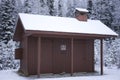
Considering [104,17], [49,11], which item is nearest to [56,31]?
[104,17]

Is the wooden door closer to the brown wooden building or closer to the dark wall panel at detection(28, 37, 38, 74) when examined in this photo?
the brown wooden building

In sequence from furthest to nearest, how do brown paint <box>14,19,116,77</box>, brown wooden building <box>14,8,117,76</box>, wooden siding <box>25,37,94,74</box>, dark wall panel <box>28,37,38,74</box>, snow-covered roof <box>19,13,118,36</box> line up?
wooden siding <box>25,37,94,74</box>
dark wall panel <box>28,37,38,74</box>
brown paint <box>14,19,116,77</box>
brown wooden building <box>14,8,117,76</box>
snow-covered roof <box>19,13,118,36</box>

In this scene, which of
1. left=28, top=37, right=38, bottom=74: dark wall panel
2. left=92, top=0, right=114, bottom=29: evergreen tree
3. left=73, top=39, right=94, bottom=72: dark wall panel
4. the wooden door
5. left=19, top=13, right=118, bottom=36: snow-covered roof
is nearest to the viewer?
left=19, top=13, right=118, bottom=36: snow-covered roof

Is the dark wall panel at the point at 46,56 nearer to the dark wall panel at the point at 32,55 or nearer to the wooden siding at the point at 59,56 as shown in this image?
the wooden siding at the point at 59,56

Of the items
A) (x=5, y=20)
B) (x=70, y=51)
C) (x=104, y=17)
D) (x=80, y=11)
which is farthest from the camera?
(x=104, y=17)

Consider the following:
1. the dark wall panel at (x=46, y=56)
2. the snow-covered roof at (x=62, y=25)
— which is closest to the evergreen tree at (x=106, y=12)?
the snow-covered roof at (x=62, y=25)

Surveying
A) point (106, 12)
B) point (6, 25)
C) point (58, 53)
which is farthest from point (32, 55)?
point (106, 12)

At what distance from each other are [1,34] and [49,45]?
20.3 meters

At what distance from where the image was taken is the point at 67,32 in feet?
51.6

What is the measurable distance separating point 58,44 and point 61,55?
84cm

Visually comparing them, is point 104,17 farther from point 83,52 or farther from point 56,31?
point 56,31

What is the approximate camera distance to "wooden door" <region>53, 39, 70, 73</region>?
17516 millimetres

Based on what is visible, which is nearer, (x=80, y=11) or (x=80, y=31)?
(x=80, y=31)

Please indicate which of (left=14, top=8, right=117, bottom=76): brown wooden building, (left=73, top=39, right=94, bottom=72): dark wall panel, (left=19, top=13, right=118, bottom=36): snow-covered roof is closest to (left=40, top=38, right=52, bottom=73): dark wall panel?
(left=14, top=8, right=117, bottom=76): brown wooden building
